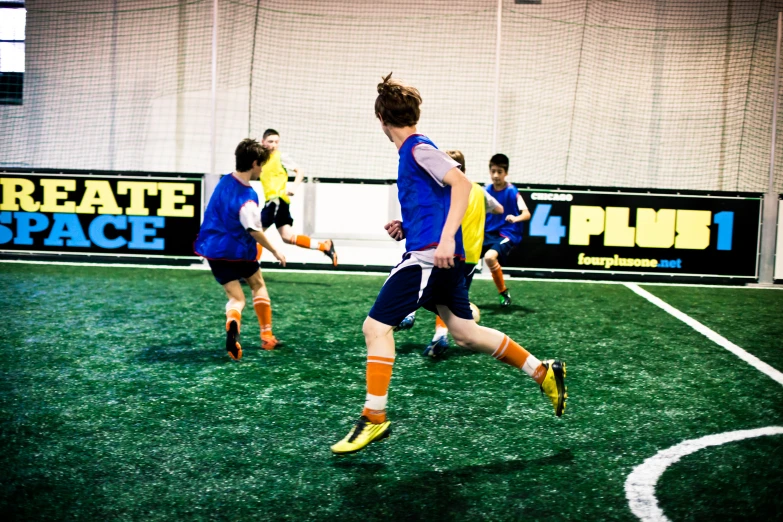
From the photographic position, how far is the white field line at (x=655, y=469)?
2629 millimetres

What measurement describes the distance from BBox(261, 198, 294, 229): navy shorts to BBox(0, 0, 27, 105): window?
7349mm

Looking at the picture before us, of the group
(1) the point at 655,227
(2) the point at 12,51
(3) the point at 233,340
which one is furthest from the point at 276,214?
(2) the point at 12,51

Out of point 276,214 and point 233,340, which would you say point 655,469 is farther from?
point 276,214

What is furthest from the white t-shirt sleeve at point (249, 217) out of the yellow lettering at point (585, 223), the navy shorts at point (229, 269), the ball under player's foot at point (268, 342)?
the yellow lettering at point (585, 223)

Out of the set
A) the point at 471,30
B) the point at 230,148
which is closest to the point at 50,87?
the point at 230,148

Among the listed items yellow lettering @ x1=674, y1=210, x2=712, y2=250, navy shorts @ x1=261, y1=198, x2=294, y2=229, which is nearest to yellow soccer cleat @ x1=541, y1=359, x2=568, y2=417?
navy shorts @ x1=261, y1=198, x2=294, y2=229

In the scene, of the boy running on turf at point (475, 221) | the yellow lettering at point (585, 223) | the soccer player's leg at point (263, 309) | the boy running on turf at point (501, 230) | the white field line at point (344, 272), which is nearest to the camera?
the boy running on turf at point (475, 221)

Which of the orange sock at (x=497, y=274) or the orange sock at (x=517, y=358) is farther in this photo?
the orange sock at (x=497, y=274)

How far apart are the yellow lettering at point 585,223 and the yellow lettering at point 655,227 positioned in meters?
0.49

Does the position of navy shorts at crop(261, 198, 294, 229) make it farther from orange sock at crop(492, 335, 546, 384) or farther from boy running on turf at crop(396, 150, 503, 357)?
orange sock at crop(492, 335, 546, 384)

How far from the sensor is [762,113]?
1178cm

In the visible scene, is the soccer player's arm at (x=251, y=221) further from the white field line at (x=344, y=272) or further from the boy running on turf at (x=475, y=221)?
the white field line at (x=344, y=272)

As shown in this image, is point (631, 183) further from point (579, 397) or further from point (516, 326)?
point (579, 397)

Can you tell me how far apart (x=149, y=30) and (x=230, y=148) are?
2561 millimetres
